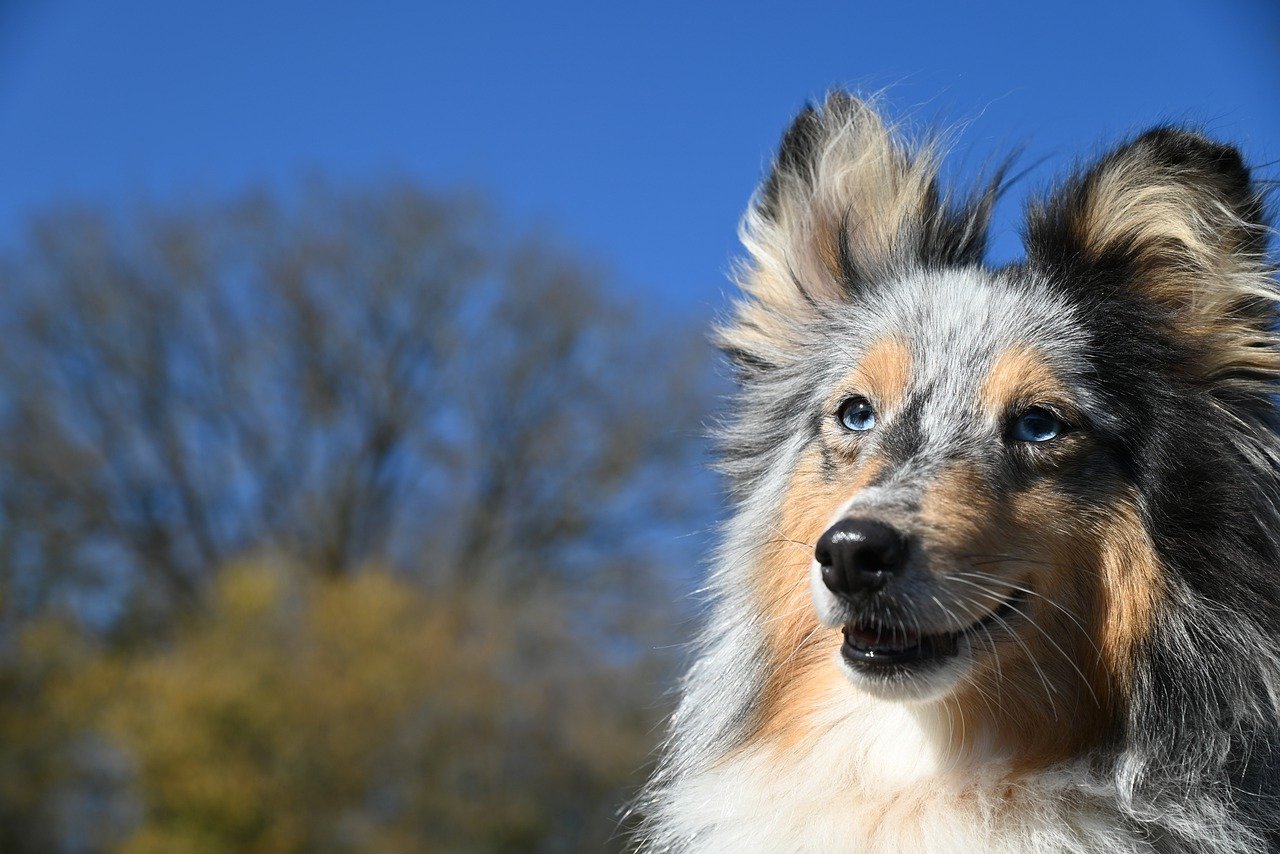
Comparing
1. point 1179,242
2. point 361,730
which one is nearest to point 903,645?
point 1179,242

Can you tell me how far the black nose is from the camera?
10.7 feet

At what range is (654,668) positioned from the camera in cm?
2811

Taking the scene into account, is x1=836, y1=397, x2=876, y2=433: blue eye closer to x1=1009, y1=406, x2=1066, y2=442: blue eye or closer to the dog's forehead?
the dog's forehead

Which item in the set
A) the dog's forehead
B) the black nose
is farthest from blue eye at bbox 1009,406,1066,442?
the black nose

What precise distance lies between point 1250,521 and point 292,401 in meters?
37.2

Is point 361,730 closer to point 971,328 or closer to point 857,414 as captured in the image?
point 857,414

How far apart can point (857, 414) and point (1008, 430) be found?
51cm

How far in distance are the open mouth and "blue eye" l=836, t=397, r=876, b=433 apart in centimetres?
72

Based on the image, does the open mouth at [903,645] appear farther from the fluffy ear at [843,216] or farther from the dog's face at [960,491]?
the fluffy ear at [843,216]

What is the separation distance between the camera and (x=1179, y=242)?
12.7 feet

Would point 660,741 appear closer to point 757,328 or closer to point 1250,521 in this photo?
point 757,328

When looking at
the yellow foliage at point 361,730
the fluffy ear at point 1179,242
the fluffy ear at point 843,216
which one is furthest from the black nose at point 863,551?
the yellow foliage at point 361,730

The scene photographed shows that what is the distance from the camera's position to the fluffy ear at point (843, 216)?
174 inches

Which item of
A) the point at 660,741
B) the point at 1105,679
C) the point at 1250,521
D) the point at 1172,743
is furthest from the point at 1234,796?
the point at 660,741
